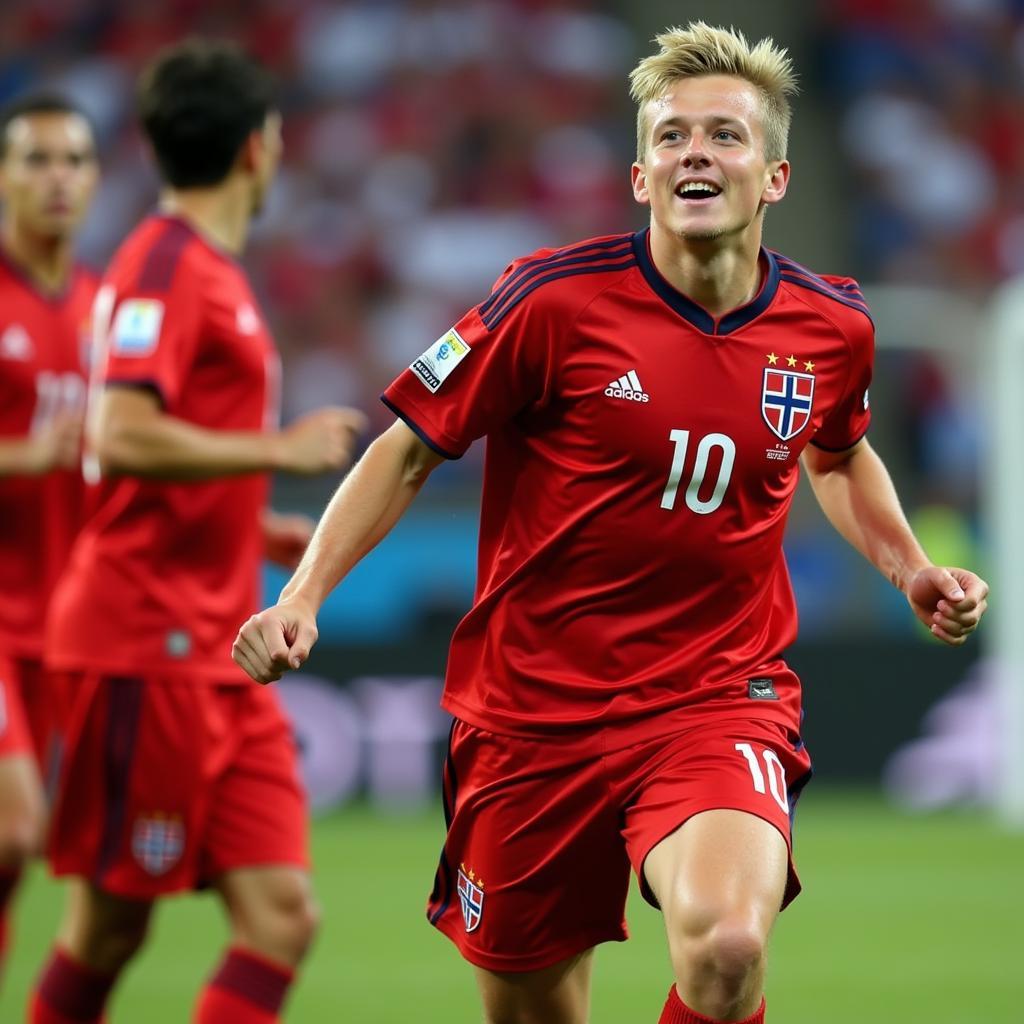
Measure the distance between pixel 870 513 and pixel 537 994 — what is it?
1215mm

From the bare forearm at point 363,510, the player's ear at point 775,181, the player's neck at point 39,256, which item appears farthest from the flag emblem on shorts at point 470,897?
the player's neck at point 39,256

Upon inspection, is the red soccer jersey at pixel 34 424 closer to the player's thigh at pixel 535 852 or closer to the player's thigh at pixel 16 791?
the player's thigh at pixel 16 791

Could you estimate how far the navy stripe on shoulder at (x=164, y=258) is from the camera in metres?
4.88

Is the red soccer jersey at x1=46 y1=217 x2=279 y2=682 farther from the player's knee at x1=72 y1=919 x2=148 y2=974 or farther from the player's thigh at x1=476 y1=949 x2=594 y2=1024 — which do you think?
the player's thigh at x1=476 y1=949 x2=594 y2=1024

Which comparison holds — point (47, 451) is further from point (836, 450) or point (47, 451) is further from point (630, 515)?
point (836, 450)

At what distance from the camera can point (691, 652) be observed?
402 centimetres

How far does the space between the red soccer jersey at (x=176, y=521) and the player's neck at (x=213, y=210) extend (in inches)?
6.2

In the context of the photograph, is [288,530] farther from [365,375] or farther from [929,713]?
[365,375]

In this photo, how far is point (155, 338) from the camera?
15.6 ft

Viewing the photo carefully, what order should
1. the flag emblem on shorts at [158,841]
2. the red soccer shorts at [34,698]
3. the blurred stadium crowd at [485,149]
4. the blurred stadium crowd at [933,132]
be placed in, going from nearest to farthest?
the flag emblem on shorts at [158,841]
the red soccer shorts at [34,698]
the blurred stadium crowd at [485,149]
the blurred stadium crowd at [933,132]

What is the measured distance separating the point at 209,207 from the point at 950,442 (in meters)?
10.3

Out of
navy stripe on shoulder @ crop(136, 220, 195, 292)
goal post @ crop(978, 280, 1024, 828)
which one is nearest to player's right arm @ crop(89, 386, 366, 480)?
navy stripe on shoulder @ crop(136, 220, 195, 292)

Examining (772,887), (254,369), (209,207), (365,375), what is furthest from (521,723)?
(365,375)

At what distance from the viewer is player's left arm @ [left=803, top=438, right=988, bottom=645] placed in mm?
3990
